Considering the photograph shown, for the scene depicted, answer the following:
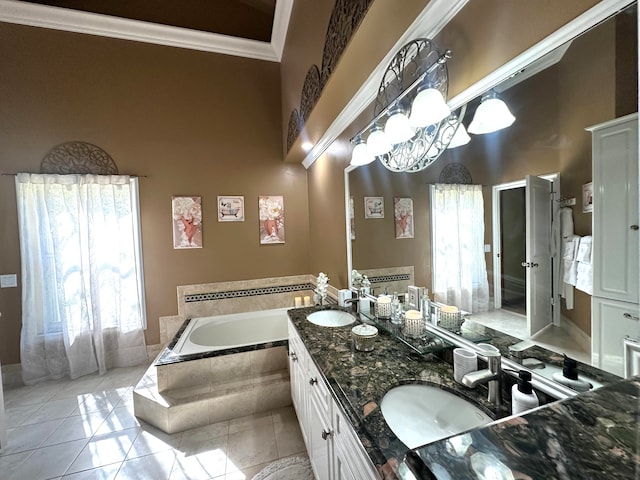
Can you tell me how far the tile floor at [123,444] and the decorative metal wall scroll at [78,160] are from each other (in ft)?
7.50

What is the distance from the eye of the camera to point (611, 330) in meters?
0.66

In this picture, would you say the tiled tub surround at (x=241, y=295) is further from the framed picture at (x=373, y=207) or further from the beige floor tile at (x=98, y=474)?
the framed picture at (x=373, y=207)

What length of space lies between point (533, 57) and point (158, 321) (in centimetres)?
377

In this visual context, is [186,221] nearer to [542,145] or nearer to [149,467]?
[149,467]

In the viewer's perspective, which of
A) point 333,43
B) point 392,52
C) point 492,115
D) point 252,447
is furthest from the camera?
point 252,447

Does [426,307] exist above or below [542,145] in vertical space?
below

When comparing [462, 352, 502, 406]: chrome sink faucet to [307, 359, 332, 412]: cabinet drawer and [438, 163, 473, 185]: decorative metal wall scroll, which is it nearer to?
[307, 359, 332, 412]: cabinet drawer

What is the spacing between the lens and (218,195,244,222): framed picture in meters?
3.23

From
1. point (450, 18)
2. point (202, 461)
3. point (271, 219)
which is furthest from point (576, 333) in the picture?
point (271, 219)

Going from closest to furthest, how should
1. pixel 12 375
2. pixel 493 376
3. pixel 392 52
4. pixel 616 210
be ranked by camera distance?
1. pixel 616 210
2. pixel 493 376
3. pixel 392 52
4. pixel 12 375

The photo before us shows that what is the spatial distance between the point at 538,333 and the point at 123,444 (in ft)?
8.56

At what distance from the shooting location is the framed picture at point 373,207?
5.78 feet

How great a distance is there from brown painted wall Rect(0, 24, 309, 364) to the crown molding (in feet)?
0.27

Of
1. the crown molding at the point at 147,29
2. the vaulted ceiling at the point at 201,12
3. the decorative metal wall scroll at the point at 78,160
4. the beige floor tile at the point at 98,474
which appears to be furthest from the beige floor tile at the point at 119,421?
the vaulted ceiling at the point at 201,12
